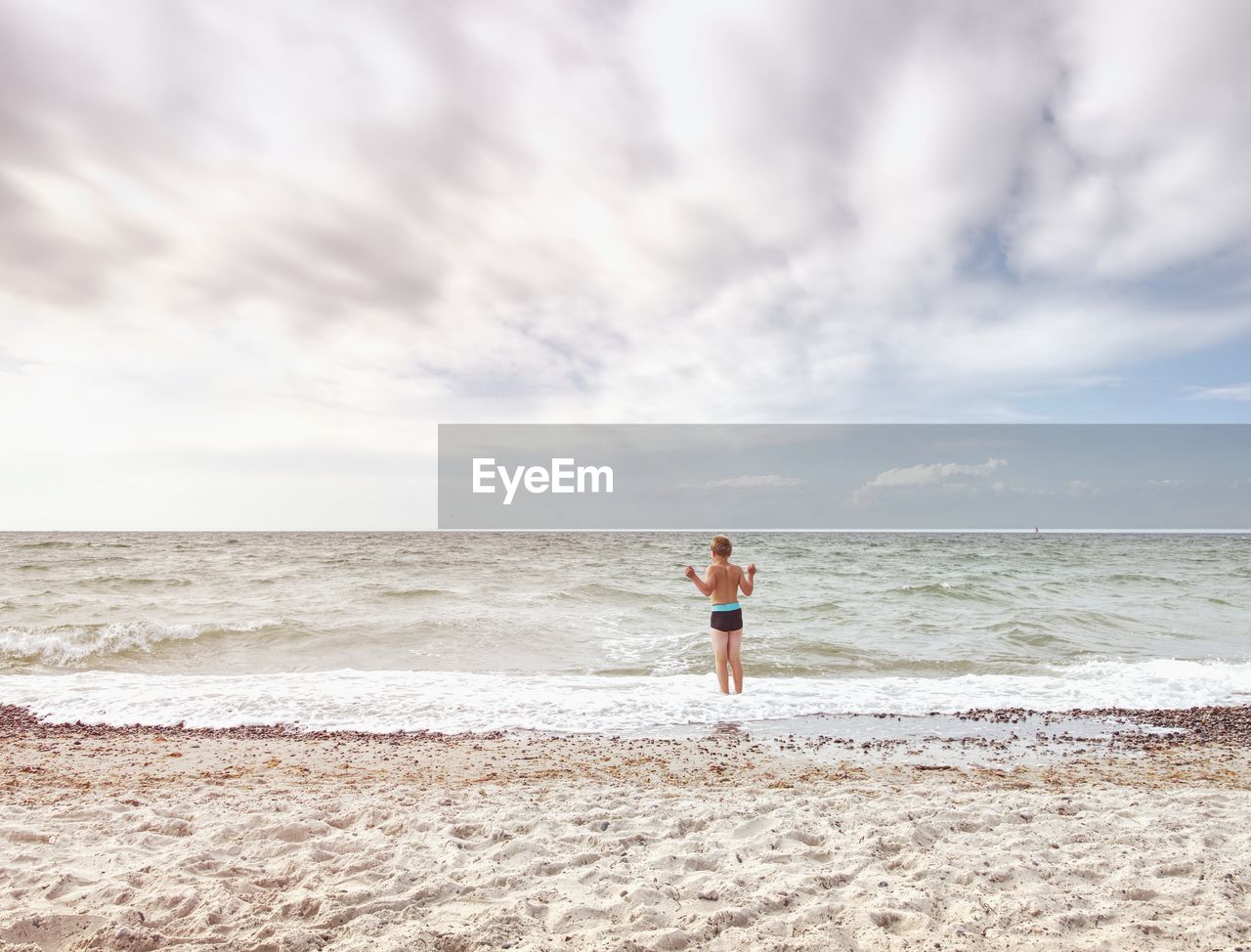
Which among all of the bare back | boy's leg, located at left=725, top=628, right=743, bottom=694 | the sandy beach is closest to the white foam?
boy's leg, located at left=725, top=628, right=743, bottom=694

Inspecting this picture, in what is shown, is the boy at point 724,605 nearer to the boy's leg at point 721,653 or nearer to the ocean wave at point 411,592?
the boy's leg at point 721,653

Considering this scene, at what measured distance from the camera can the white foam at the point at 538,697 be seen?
8609mm

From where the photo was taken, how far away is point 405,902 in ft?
12.4

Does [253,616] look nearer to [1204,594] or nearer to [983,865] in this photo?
[983,865]

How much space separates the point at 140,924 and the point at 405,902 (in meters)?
1.24

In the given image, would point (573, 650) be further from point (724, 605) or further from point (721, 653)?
point (724, 605)

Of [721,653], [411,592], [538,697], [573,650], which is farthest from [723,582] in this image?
[411,592]

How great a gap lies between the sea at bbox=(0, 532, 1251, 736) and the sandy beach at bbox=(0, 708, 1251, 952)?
2101 mm

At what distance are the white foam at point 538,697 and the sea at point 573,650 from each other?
1.9 inches

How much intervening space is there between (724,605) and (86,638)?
463 inches

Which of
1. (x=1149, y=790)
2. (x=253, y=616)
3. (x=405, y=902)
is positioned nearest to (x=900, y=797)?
(x=1149, y=790)

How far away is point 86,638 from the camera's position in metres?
13.0

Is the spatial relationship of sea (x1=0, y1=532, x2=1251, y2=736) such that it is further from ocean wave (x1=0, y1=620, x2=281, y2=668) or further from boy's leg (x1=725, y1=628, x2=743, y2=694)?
boy's leg (x1=725, y1=628, x2=743, y2=694)

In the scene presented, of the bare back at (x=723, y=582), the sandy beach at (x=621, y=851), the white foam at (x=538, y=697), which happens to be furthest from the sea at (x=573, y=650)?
the sandy beach at (x=621, y=851)
